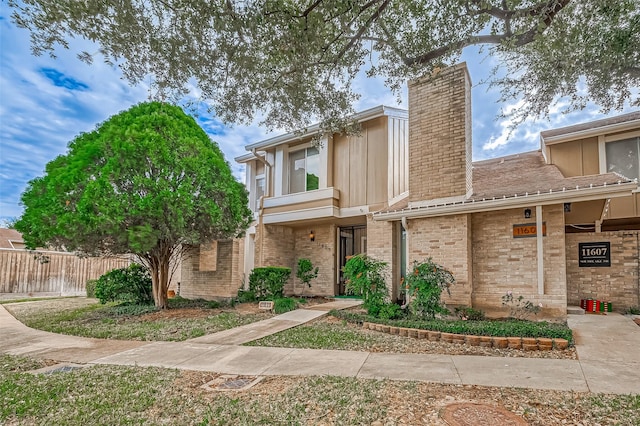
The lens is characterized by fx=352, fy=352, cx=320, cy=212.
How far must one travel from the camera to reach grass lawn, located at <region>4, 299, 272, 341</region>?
23.7 ft

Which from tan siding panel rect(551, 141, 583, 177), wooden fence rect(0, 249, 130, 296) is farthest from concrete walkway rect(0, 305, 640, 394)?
wooden fence rect(0, 249, 130, 296)

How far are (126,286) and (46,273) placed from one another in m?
8.64

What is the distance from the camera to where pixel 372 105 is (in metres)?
11.3

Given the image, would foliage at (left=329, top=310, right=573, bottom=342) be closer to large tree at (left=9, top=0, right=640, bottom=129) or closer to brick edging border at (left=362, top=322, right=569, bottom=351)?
brick edging border at (left=362, top=322, right=569, bottom=351)

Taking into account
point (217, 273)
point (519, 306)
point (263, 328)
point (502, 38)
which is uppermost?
point (502, 38)

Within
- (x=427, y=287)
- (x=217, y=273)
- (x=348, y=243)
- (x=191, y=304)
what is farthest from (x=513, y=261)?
(x=217, y=273)

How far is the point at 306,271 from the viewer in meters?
12.9

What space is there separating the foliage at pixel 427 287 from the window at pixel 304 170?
603 centimetres

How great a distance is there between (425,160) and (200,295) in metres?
9.05

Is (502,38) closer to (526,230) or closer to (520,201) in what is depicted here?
(520,201)

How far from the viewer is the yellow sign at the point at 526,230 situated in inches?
289

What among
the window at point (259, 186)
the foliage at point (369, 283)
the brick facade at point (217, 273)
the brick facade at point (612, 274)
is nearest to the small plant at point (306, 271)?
the brick facade at point (217, 273)

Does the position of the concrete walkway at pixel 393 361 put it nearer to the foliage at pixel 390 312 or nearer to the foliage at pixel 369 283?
the foliage at pixel 390 312

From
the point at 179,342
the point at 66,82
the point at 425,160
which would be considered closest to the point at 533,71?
the point at 425,160
